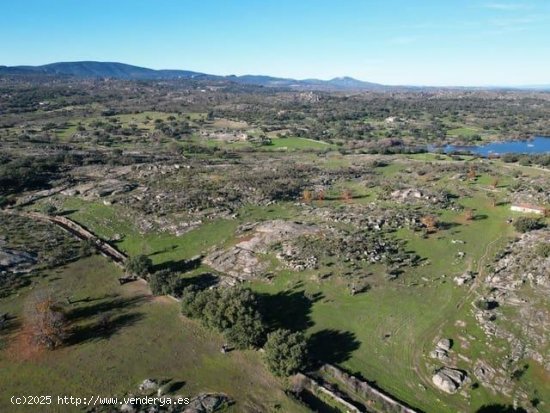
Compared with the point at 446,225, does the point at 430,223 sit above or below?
above

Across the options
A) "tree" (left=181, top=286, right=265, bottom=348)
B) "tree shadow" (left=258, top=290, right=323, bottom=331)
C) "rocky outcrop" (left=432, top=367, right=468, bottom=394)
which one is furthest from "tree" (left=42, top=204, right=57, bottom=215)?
"rocky outcrop" (left=432, top=367, right=468, bottom=394)

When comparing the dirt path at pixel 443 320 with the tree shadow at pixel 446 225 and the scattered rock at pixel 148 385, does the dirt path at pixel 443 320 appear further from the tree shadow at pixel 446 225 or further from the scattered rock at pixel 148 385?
the scattered rock at pixel 148 385

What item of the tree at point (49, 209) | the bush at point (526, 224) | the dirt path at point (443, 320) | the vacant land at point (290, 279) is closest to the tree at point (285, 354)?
the vacant land at point (290, 279)

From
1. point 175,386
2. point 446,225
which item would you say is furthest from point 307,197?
point 175,386

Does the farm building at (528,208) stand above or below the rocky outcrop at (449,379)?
above

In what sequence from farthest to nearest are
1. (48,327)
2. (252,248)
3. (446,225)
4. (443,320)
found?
(446,225) < (252,248) < (443,320) < (48,327)

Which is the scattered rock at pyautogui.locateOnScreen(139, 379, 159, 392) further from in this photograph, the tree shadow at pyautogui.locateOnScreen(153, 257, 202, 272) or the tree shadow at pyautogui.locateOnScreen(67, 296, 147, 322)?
the tree shadow at pyautogui.locateOnScreen(153, 257, 202, 272)

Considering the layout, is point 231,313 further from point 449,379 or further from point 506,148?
point 506,148
